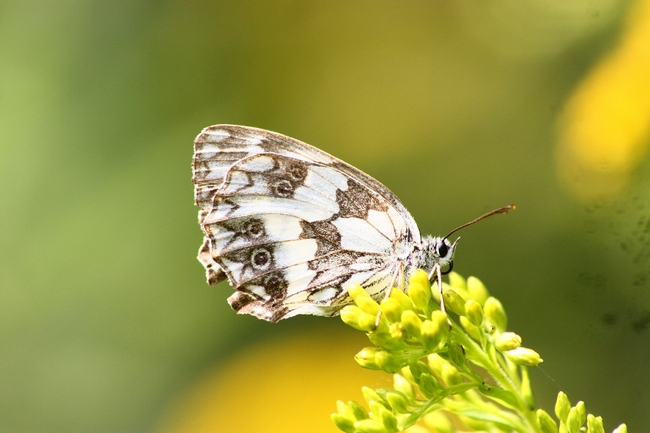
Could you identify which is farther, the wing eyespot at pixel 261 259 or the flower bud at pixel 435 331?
the wing eyespot at pixel 261 259

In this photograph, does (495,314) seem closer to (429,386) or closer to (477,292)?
(477,292)

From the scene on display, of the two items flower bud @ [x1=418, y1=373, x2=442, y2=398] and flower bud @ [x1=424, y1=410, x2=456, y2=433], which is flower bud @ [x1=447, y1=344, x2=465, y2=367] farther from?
flower bud @ [x1=424, y1=410, x2=456, y2=433]

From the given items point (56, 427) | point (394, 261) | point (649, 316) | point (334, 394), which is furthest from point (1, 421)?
point (649, 316)

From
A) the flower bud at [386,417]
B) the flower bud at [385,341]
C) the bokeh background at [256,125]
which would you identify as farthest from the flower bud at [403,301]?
the bokeh background at [256,125]

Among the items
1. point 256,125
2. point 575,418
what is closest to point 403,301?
point 575,418

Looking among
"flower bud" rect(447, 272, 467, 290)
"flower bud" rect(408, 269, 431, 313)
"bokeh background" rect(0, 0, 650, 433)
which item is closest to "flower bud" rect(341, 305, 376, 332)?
"flower bud" rect(408, 269, 431, 313)

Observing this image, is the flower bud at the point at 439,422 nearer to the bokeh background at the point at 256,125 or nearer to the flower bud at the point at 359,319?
the flower bud at the point at 359,319
